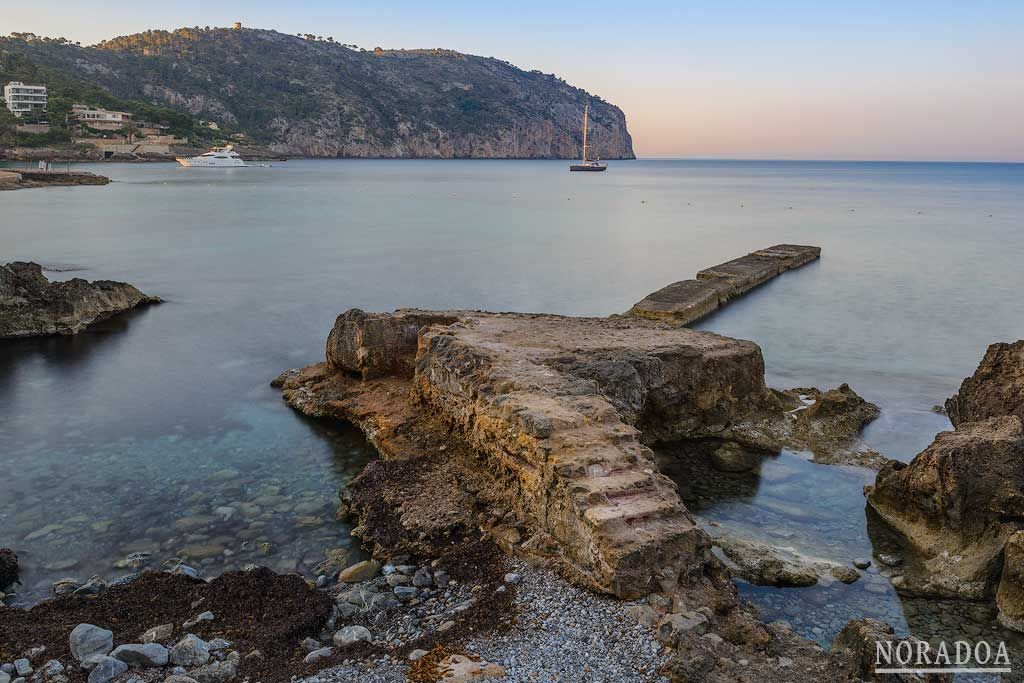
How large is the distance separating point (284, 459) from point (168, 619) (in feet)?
14.8

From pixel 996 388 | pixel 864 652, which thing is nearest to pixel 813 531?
pixel 864 652

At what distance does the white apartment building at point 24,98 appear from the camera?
359ft

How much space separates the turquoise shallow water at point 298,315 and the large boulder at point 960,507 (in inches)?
30.0

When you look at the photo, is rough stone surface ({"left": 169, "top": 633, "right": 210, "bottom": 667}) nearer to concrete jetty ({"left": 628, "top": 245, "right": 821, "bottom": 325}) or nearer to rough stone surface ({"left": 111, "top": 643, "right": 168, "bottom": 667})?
A: rough stone surface ({"left": 111, "top": 643, "right": 168, "bottom": 667})

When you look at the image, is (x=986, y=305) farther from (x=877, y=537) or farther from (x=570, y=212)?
(x=570, y=212)

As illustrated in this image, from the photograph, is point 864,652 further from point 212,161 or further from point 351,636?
point 212,161

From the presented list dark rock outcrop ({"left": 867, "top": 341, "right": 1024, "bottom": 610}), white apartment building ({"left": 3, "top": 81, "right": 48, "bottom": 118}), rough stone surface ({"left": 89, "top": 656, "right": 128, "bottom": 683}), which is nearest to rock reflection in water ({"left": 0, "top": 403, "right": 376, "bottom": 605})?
rough stone surface ({"left": 89, "top": 656, "right": 128, "bottom": 683})

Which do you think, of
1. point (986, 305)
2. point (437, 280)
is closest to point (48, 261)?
point (437, 280)

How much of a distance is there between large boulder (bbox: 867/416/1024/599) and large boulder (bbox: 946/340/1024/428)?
139 centimetres

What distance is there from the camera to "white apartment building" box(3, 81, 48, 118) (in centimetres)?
10956

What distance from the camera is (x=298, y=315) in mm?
21031

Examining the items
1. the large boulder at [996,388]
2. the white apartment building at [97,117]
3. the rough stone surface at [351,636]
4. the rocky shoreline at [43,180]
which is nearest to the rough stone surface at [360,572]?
the rough stone surface at [351,636]

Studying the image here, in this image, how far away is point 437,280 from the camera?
2694 centimetres

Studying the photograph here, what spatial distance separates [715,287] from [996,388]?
43.0 ft
